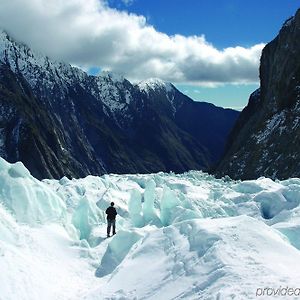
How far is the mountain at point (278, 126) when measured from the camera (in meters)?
80.4

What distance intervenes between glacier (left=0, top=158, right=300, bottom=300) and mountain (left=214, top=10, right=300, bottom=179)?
52417mm

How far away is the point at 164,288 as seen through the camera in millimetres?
13523

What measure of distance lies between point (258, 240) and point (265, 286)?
3.33m

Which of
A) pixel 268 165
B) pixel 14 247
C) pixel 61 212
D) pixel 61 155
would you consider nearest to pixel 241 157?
pixel 268 165

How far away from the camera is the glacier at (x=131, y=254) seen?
12578 mm

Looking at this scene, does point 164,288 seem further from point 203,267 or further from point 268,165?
point 268,165

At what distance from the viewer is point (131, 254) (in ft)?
58.0

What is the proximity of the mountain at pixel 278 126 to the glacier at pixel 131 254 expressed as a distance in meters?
52.4

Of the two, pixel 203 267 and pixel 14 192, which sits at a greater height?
pixel 14 192

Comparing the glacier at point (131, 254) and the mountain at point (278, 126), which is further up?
the mountain at point (278, 126)

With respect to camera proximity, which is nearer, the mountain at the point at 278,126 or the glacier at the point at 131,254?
the glacier at the point at 131,254

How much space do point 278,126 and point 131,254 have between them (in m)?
78.9

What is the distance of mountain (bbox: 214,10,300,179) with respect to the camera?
8044cm

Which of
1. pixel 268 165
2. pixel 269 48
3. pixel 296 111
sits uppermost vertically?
pixel 269 48
